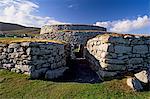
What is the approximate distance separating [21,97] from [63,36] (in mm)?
13591

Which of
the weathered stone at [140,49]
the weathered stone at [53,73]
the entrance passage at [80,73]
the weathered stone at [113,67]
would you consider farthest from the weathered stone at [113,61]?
the weathered stone at [53,73]

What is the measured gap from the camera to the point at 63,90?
9352 mm

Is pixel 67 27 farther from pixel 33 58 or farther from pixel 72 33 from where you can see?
pixel 33 58

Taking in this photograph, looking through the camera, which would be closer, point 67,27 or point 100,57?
point 100,57

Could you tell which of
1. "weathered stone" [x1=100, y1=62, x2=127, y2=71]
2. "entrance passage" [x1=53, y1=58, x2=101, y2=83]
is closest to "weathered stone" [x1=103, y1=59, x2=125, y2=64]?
"weathered stone" [x1=100, y1=62, x2=127, y2=71]

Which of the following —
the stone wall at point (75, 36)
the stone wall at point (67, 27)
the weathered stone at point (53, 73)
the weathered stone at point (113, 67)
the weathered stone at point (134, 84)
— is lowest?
the weathered stone at point (134, 84)

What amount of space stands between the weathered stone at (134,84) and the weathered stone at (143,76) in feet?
1.04

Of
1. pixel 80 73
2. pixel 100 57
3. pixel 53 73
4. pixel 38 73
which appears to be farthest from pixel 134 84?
pixel 38 73

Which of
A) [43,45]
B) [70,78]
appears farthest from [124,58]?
[43,45]

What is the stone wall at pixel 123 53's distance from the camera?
10664mm

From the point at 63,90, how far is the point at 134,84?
2877 mm

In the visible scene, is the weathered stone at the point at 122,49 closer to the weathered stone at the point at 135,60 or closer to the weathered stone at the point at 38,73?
the weathered stone at the point at 135,60

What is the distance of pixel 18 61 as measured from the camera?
11.1 meters

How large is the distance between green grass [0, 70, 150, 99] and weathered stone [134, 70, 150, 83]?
0.62 metres
